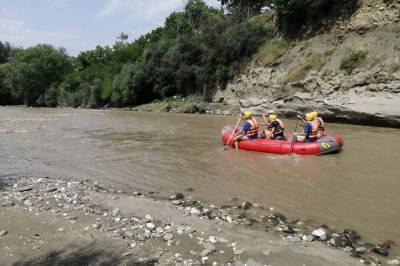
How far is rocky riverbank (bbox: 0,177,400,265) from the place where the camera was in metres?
4.76

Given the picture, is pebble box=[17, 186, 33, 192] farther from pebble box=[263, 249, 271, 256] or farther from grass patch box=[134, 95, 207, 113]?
grass patch box=[134, 95, 207, 113]

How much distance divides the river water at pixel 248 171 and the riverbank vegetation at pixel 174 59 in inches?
718

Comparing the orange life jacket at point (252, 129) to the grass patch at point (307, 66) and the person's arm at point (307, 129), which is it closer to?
the person's arm at point (307, 129)

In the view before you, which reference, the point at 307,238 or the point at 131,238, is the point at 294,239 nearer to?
the point at 307,238

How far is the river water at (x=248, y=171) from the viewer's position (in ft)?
23.3

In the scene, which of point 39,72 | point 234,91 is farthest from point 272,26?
point 39,72

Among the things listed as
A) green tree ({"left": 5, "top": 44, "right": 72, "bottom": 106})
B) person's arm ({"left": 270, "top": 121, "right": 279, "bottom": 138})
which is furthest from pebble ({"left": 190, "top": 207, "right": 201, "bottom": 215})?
green tree ({"left": 5, "top": 44, "right": 72, "bottom": 106})

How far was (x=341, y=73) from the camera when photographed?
2359 cm

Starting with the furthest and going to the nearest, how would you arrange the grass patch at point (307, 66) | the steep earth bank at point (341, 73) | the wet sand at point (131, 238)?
the grass patch at point (307, 66) → the steep earth bank at point (341, 73) → the wet sand at point (131, 238)

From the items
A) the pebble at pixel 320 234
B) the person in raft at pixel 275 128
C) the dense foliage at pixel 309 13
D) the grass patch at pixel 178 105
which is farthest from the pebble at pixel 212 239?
the grass patch at pixel 178 105

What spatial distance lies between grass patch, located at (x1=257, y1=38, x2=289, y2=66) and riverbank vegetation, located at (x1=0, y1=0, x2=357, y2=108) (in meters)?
0.08

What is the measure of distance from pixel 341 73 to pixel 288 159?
45.1 feet

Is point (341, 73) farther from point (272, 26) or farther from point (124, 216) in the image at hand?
point (124, 216)

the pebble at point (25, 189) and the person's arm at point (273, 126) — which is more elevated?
the person's arm at point (273, 126)
